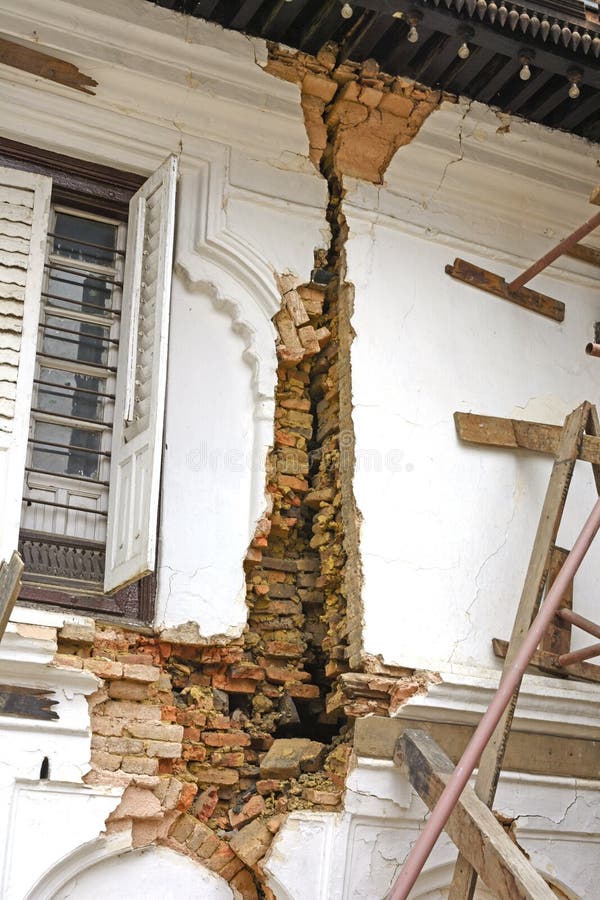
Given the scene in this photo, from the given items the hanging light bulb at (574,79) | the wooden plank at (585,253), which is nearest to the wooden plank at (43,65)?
the hanging light bulb at (574,79)

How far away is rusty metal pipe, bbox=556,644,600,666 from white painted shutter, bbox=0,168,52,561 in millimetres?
2424

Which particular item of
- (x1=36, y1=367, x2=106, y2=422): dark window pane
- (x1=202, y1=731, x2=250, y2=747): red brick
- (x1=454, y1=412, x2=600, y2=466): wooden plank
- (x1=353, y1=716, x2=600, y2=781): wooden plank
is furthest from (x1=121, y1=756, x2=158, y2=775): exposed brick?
(x1=454, y1=412, x2=600, y2=466): wooden plank

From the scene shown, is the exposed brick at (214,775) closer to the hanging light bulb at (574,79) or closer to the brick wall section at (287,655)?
the brick wall section at (287,655)

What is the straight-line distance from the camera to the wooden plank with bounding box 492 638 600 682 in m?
5.89

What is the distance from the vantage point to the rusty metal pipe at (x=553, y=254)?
624 cm

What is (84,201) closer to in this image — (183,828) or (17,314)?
(17,314)

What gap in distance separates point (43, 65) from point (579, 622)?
11.4 feet

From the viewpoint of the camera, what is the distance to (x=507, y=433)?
6.31 metres

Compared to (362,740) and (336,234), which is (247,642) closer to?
(362,740)

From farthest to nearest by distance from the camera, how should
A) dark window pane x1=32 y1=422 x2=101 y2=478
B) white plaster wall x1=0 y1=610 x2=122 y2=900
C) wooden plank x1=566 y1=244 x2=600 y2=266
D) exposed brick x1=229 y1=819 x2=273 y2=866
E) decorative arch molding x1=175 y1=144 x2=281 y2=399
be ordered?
wooden plank x1=566 y1=244 x2=600 y2=266, decorative arch molding x1=175 y1=144 x2=281 y2=399, dark window pane x1=32 y1=422 x2=101 y2=478, exposed brick x1=229 y1=819 x2=273 y2=866, white plaster wall x1=0 y1=610 x2=122 y2=900

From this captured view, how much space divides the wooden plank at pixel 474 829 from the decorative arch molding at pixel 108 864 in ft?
3.02

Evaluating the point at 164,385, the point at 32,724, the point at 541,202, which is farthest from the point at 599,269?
the point at 32,724

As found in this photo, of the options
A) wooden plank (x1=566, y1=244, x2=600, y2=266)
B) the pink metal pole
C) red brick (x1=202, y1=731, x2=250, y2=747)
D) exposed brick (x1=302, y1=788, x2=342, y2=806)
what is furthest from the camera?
wooden plank (x1=566, y1=244, x2=600, y2=266)

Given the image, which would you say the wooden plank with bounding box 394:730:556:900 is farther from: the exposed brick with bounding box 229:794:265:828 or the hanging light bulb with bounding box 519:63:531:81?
the hanging light bulb with bounding box 519:63:531:81
